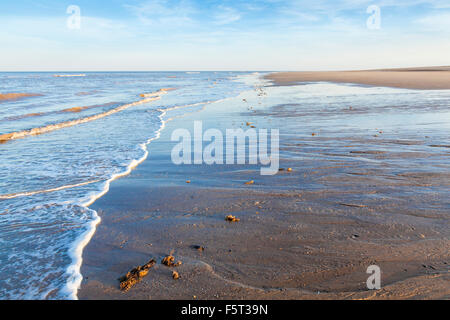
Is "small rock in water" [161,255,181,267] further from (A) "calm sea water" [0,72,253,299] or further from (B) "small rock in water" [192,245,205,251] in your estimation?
(A) "calm sea water" [0,72,253,299]

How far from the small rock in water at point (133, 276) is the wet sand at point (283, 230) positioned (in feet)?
0.19

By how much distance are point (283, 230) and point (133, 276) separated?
1.73 m

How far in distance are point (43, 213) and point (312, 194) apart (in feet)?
12.8

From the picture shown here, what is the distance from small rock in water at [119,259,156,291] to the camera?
9.55ft

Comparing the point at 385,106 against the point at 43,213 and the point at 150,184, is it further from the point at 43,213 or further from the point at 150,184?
the point at 43,213

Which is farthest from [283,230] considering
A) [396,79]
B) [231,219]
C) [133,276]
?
[396,79]

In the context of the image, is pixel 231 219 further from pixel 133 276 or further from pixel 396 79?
pixel 396 79

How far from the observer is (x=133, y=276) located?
3.01 metres

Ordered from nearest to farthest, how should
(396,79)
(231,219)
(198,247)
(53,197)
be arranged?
(198,247) → (231,219) → (53,197) → (396,79)

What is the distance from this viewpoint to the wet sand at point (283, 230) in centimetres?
283

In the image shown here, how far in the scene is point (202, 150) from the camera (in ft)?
26.0
